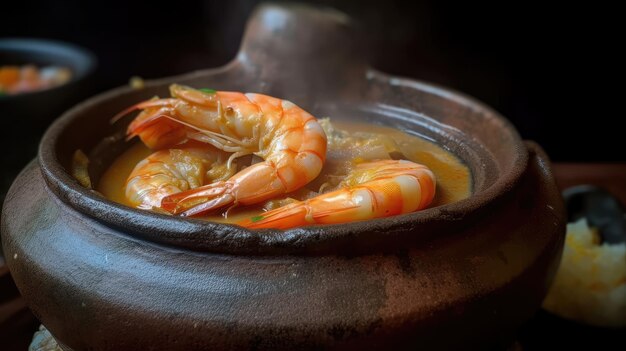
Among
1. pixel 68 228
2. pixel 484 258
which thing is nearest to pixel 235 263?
pixel 68 228

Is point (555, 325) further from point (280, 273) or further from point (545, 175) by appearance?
point (280, 273)

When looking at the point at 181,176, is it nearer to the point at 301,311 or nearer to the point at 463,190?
the point at 301,311

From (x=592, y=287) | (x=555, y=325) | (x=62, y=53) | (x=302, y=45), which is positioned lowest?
(x=555, y=325)

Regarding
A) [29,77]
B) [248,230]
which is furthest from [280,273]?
[29,77]

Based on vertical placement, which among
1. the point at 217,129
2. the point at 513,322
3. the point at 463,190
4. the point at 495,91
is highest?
the point at 217,129

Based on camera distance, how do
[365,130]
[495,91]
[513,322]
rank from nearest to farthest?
1. [513,322]
2. [365,130]
3. [495,91]

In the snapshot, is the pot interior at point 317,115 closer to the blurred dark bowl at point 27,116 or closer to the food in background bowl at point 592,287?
the food in background bowl at point 592,287
